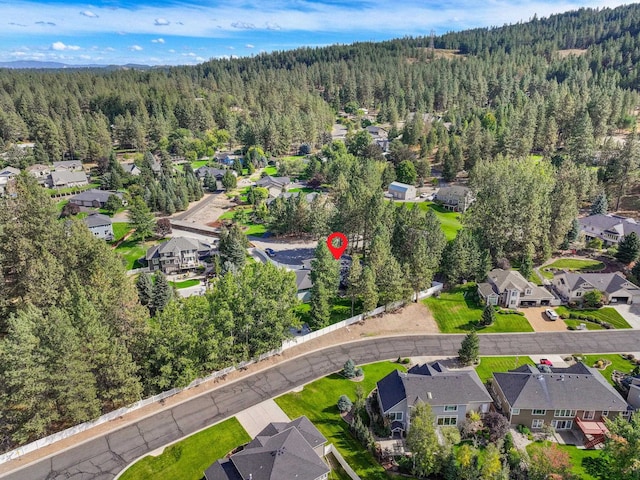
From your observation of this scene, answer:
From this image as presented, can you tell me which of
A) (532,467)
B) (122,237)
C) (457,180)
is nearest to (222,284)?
(532,467)

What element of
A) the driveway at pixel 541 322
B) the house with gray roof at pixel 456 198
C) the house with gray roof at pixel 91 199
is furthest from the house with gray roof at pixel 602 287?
the house with gray roof at pixel 91 199

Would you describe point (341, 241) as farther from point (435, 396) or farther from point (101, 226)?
point (101, 226)

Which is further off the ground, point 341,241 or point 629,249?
point 629,249

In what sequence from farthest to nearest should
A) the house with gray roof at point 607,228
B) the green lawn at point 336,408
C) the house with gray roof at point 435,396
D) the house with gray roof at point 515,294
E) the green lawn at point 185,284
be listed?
the house with gray roof at point 607,228, the green lawn at point 185,284, the house with gray roof at point 515,294, the house with gray roof at point 435,396, the green lawn at point 336,408

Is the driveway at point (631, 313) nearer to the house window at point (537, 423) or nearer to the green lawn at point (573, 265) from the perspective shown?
the green lawn at point (573, 265)

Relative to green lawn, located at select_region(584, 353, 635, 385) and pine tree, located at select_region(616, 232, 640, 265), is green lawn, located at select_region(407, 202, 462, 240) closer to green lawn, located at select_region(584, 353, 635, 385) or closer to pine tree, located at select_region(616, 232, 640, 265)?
pine tree, located at select_region(616, 232, 640, 265)

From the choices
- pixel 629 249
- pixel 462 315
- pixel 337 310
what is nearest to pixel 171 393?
pixel 337 310

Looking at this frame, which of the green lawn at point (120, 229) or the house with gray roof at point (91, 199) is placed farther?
the house with gray roof at point (91, 199)

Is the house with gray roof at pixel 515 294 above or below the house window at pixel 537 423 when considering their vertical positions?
above
